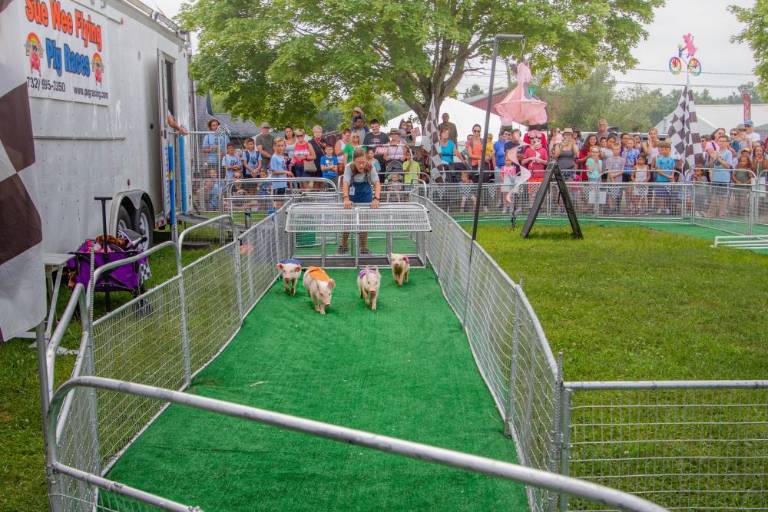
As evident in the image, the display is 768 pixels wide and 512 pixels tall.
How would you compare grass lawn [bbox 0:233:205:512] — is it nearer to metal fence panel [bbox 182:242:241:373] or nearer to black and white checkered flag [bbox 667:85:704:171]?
metal fence panel [bbox 182:242:241:373]

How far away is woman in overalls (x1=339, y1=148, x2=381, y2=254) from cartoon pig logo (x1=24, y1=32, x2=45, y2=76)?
5.43 meters

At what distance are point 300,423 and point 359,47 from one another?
2531 cm

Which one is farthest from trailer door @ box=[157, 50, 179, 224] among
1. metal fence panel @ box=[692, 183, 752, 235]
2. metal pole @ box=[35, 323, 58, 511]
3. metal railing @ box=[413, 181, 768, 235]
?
metal fence panel @ box=[692, 183, 752, 235]

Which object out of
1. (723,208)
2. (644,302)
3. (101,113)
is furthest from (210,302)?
(723,208)

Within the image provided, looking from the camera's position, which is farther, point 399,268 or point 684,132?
point 684,132

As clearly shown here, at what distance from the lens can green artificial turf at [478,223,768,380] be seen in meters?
7.45

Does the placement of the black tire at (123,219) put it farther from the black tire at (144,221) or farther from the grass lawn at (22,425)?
the grass lawn at (22,425)

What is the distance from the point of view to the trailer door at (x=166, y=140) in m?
13.3

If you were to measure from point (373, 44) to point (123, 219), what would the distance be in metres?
18.2

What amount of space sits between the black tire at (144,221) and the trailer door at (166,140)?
763 mm

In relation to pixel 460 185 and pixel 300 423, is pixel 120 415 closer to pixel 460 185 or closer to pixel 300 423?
pixel 300 423

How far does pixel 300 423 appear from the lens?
2.44 meters

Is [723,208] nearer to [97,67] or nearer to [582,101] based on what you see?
[97,67]

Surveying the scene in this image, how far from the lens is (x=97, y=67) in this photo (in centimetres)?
1048
